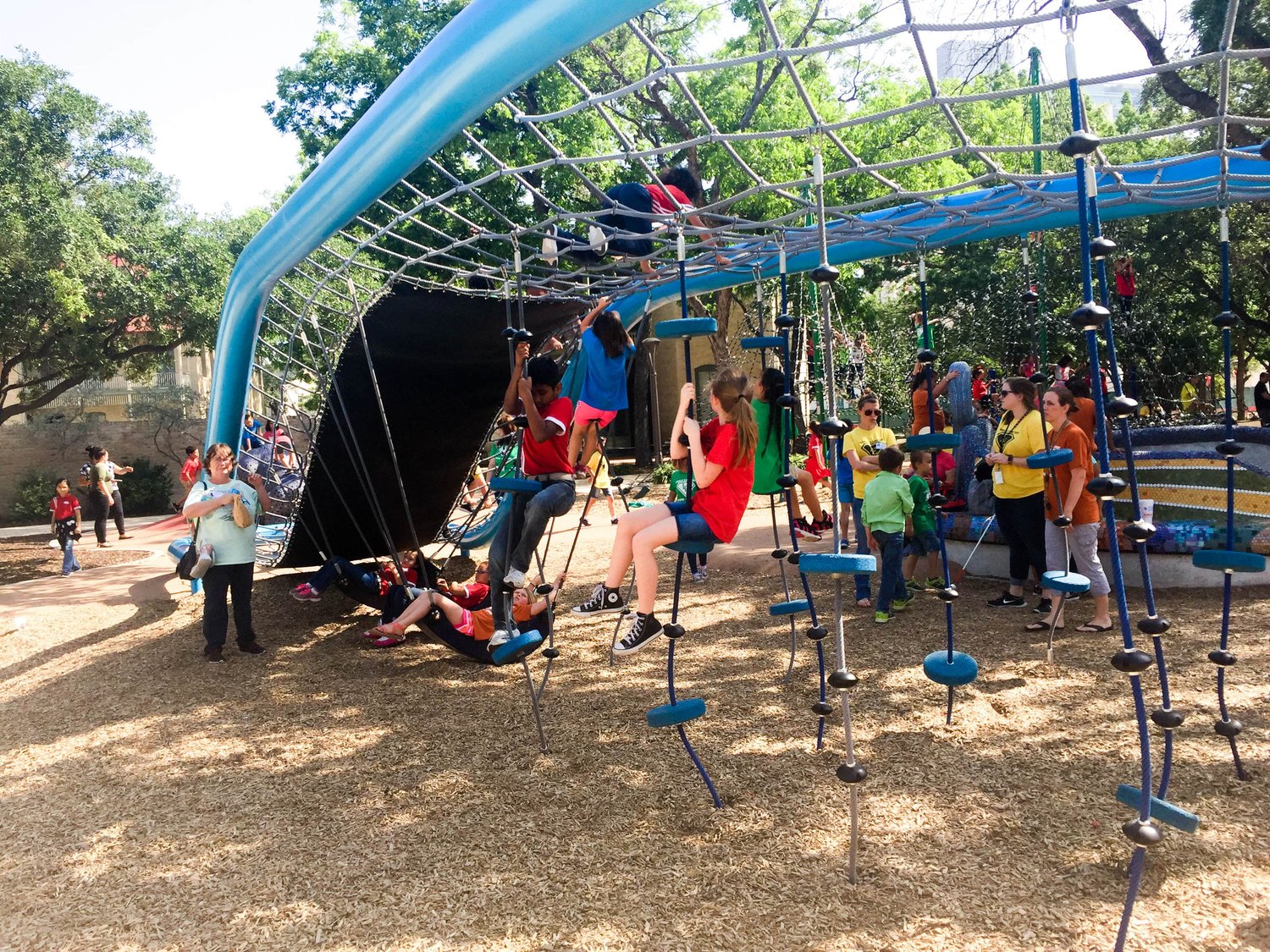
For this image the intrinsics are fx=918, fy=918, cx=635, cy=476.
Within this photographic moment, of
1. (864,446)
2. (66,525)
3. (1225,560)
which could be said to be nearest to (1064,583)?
(1225,560)

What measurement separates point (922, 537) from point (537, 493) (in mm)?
3847

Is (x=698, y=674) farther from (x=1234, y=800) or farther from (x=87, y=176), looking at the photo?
(x=87, y=176)

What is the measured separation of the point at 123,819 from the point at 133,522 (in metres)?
17.2

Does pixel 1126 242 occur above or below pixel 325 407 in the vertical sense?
above

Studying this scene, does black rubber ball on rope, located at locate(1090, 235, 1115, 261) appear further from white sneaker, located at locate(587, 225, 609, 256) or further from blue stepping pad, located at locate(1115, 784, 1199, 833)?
white sneaker, located at locate(587, 225, 609, 256)

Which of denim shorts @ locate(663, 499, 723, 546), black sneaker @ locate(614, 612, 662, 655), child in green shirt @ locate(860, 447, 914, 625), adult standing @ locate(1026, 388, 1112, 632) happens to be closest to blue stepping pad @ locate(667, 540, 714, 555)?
denim shorts @ locate(663, 499, 723, 546)

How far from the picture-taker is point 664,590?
852cm

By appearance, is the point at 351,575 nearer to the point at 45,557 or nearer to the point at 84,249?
the point at 45,557

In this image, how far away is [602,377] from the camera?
5.56 meters

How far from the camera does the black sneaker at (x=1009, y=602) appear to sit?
7082mm

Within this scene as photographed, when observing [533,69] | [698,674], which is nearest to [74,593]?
[698,674]

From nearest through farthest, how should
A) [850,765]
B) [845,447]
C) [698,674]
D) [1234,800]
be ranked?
[850,765]
[1234,800]
[698,674]
[845,447]

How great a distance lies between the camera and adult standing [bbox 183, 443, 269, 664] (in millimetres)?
6691

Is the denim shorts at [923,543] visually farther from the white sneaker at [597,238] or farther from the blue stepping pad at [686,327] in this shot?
the blue stepping pad at [686,327]
